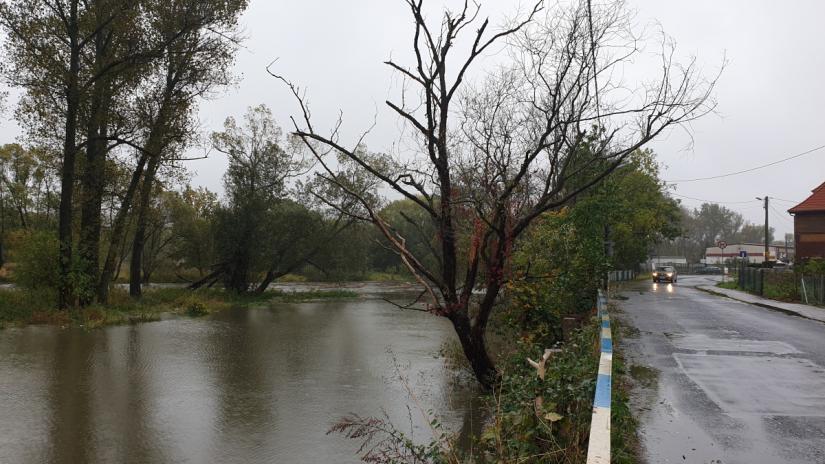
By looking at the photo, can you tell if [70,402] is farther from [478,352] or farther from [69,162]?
[69,162]

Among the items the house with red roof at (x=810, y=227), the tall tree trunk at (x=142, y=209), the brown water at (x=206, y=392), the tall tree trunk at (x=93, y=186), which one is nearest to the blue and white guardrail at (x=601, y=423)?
the brown water at (x=206, y=392)

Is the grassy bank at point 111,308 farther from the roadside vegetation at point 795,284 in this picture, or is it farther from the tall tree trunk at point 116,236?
the roadside vegetation at point 795,284

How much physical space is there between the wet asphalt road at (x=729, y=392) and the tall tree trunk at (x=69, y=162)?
55.1ft

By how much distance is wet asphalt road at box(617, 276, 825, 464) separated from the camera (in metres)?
5.83

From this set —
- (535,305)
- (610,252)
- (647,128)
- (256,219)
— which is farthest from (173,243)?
(647,128)

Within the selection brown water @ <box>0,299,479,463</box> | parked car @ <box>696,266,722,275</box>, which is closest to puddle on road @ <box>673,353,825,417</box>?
brown water @ <box>0,299,479,463</box>

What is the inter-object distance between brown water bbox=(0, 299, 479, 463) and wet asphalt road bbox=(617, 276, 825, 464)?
92.7 inches

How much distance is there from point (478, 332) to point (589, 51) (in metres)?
4.49

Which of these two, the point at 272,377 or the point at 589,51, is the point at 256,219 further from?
the point at 589,51

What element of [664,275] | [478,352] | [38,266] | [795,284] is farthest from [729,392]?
[664,275]

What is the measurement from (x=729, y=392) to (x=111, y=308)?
19322mm

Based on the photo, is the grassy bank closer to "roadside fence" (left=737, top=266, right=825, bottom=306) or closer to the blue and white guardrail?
the blue and white guardrail

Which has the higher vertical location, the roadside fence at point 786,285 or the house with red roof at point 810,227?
the house with red roof at point 810,227

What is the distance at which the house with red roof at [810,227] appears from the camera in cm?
3909
